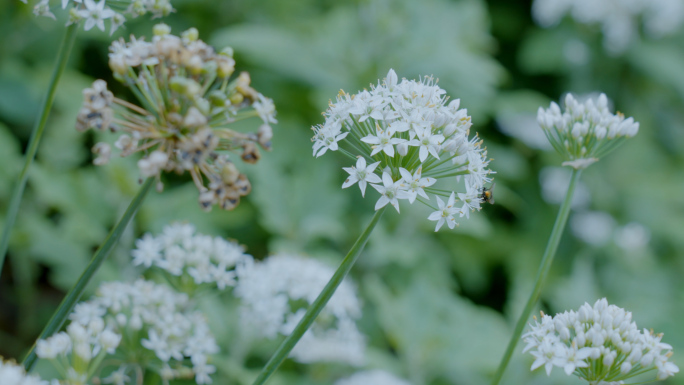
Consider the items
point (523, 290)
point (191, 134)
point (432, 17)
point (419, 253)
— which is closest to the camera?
point (191, 134)

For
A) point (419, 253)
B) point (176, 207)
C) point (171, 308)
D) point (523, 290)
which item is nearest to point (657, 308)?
point (523, 290)

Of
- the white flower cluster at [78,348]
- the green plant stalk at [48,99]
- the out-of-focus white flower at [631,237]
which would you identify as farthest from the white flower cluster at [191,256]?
the out-of-focus white flower at [631,237]

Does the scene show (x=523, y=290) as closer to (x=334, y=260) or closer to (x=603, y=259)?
(x=334, y=260)

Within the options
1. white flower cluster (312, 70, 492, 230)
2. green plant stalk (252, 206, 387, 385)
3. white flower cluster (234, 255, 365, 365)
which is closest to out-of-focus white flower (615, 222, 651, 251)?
white flower cluster (234, 255, 365, 365)

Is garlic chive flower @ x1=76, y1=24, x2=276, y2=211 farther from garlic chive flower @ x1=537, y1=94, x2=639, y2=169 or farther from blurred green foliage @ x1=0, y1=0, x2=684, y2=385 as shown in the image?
blurred green foliage @ x1=0, y1=0, x2=684, y2=385

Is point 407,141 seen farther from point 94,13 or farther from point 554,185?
point 554,185

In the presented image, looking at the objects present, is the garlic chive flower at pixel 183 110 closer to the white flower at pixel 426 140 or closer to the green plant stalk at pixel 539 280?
the white flower at pixel 426 140
